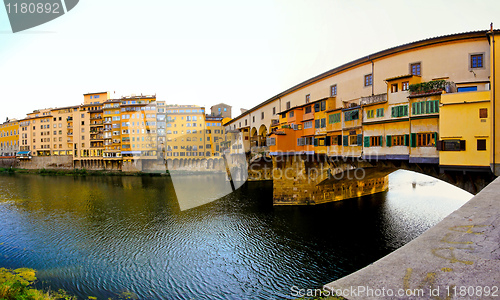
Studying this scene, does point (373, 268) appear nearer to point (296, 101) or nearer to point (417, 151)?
point (417, 151)

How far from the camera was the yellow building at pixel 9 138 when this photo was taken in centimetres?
7822

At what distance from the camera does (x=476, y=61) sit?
14.6 metres

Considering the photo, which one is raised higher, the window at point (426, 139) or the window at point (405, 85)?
the window at point (405, 85)

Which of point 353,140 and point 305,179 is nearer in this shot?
point 353,140

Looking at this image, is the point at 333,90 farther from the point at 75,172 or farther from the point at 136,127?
the point at 75,172

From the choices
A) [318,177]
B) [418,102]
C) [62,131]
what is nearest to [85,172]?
[62,131]

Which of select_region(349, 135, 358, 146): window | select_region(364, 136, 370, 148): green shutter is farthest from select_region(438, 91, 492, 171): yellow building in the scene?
select_region(349, 135, 358, 146): window

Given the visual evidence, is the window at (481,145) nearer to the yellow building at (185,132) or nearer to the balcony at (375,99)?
the balcony at (375,99)

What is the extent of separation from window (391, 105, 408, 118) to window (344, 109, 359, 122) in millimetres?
3057

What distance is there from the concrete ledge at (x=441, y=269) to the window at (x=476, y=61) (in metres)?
14.5

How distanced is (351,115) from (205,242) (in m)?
14.7

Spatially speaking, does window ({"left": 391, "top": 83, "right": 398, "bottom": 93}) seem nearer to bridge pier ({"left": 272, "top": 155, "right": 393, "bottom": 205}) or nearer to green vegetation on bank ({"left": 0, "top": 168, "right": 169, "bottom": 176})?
bridge pier ({"left": 272, "top": 155, "right": 393, "bottom": 205})

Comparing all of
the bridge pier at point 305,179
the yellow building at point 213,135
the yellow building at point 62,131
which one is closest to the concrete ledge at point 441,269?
the bridge pier at point 305,179

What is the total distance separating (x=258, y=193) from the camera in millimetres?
35406
